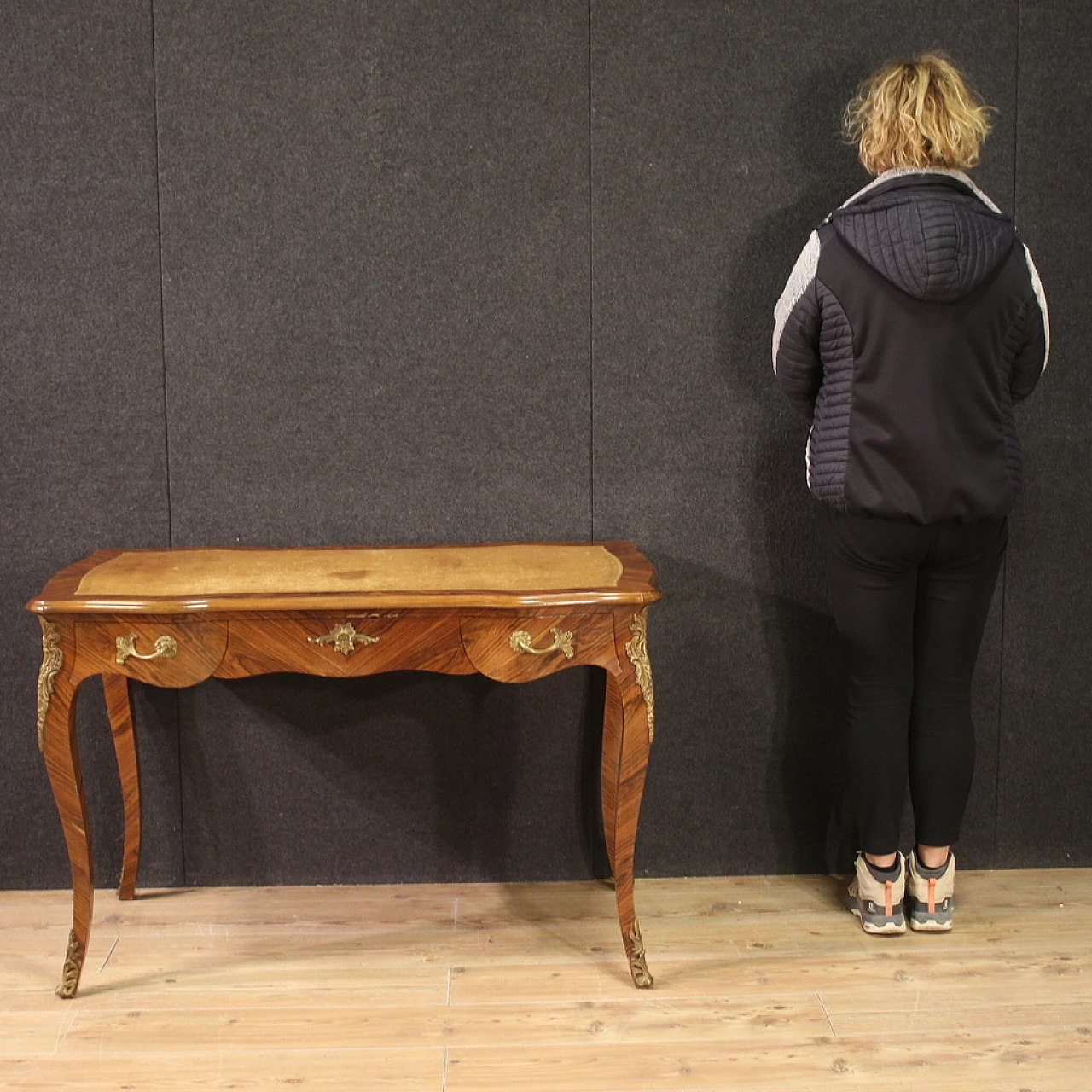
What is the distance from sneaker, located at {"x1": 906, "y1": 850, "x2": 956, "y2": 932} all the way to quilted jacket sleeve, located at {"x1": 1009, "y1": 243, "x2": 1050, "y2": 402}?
3.34ft

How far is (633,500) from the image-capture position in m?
2.62

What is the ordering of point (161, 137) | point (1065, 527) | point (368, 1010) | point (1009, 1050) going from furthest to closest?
1. point (1065, 527)
2. point (161, 137)
3. point (368, 1010)
4. point (1009, 1050)

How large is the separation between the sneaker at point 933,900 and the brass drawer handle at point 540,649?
3.27 ft

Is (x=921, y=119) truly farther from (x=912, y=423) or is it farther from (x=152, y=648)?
(x=152, y=648)

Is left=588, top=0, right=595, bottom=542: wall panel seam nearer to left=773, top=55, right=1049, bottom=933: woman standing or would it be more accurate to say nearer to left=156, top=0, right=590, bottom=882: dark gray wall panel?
left=156, top=0, right=590, bottom=882: dark gray wall panel

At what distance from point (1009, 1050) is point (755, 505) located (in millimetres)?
1200

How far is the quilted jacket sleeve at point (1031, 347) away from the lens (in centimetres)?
225

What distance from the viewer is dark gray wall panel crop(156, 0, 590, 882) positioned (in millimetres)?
2482


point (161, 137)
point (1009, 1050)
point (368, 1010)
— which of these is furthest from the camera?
point (161, 137)

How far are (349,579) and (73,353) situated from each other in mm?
905

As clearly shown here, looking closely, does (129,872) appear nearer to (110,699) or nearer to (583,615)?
(110,699)

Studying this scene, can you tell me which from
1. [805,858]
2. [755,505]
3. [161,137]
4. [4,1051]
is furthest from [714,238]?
[4,1051]

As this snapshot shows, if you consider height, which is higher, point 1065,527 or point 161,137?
point 161,137

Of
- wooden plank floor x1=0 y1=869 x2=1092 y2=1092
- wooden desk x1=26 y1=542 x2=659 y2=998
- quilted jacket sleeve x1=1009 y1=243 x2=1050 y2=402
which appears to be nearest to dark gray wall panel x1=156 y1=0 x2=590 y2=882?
wooden plank floor x1=0 y1=869 x2=1092 y2=1092
